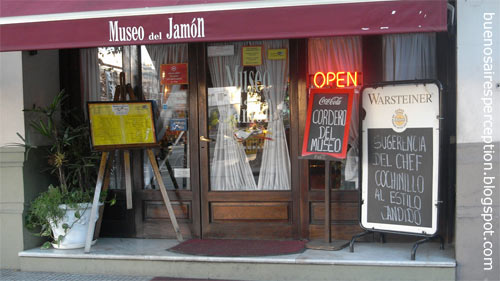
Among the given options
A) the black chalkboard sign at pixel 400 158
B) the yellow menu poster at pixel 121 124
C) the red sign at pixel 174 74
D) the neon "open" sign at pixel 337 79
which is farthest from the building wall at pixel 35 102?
the black chalkboard sign at pixel 400 158

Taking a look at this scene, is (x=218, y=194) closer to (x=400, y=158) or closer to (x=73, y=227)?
(x=73, y=227)

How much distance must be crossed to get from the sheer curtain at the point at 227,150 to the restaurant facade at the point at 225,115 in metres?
0.01

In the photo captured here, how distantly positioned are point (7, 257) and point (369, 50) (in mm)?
4453

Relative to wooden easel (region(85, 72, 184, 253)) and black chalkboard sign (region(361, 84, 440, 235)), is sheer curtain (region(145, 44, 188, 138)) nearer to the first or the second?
wooden easel (region(85, 72, 184, 253))

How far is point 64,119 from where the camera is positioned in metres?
6.09

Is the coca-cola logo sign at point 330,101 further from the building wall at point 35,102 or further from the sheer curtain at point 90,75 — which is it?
the building wall at point 35,102

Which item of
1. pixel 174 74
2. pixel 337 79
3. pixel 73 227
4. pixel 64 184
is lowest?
pixel 73 227

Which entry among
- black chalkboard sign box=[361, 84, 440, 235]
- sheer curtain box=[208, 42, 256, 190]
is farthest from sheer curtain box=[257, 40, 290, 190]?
black chalkboard sign box=[361, 84, 440, 235]

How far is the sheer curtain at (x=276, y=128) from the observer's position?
580 cm

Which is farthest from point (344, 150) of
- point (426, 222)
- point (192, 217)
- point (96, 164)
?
point (96, 164)

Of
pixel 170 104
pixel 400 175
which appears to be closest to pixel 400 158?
pixel 400 175

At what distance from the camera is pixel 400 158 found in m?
5.05

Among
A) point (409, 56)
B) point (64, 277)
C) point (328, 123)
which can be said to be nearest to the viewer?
point (328, 123)

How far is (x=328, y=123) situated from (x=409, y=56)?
1.18 meters
